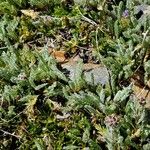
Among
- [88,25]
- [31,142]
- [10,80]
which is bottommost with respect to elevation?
[31,142]

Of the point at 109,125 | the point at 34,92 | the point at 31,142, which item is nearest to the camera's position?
the point at 109,125

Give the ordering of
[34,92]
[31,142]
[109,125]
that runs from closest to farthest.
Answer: [109,125] < [31,142] < [34,92]

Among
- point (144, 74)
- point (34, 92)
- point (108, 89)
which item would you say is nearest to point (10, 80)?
point (34, 92)

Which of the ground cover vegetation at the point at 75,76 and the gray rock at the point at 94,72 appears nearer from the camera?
the ground cover vegetation at the point at 75,76

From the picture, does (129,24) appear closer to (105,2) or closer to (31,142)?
(105,2)

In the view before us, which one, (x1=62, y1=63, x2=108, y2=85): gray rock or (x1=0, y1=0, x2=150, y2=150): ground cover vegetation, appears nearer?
(x1=0, y1=0, x2=150, y2=150): ground cover vegetation

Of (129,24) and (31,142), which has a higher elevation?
(129,24)

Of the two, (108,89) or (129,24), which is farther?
(129,24)

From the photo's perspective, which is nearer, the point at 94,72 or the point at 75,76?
the point at 75,76
